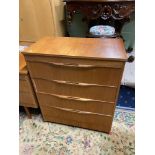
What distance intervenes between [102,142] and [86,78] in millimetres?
559

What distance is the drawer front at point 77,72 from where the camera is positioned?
970 millimetres

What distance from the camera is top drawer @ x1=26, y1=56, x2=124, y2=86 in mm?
954

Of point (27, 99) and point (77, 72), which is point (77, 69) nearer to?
point (77, 72)

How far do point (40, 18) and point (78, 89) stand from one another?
4.42 feet

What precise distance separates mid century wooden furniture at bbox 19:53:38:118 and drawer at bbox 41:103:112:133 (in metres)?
0.11

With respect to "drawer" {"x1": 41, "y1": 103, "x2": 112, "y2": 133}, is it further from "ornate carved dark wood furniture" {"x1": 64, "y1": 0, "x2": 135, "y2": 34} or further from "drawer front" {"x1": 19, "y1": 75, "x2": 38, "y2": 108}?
"ornate carved dark wood furniture" {"x1": 64, "y1": 0, "x2": 135, "y2": 34}

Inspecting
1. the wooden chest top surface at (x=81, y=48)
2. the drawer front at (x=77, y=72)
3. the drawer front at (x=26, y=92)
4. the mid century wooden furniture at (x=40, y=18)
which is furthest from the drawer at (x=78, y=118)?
the mid century wooden furniture at (x=40, y=18)

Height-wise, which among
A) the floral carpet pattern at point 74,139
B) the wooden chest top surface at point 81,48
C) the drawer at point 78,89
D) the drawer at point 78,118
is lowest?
the floral carpet pattern at point 74,139

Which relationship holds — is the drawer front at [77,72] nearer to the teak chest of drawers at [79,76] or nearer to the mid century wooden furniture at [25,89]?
the teak chest of drawers at [79,76]

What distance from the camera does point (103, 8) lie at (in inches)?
72.9

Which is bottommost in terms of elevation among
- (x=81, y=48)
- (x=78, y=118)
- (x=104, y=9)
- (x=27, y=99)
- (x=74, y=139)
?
(x=74, y=139)

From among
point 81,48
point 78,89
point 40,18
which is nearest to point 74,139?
point 78,89

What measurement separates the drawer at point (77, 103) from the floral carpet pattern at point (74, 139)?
0.24m
